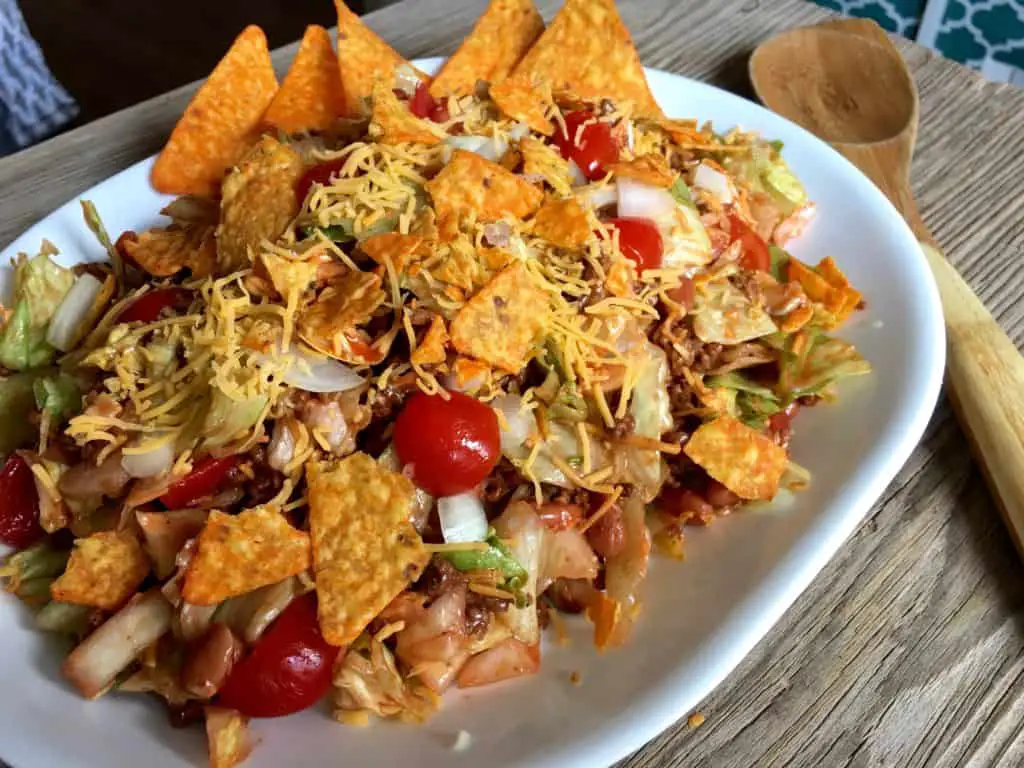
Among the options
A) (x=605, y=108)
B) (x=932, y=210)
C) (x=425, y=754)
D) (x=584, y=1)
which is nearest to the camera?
(x=425, y=754)

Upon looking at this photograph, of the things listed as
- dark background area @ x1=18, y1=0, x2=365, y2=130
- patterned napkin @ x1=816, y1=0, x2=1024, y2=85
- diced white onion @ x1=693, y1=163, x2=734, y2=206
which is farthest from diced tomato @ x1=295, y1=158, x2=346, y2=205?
patterned napkin @ x1=816, y1=0, x2=1024, y2=85

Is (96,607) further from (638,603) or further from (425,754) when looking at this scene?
(638,603)

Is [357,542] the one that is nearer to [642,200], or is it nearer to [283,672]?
[283,672]

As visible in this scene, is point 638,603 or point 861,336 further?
point 861,336

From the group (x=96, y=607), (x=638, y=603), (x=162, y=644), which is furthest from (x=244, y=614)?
(x=638, y=603)

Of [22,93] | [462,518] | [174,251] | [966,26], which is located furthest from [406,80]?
[966,26]

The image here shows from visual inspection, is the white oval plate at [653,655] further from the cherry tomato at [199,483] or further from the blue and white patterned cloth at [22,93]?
the blue and white patterned cloth at [22,93]

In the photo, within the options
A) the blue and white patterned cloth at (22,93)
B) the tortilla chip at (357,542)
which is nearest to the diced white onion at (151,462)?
the tortilla chip at (357,542)
